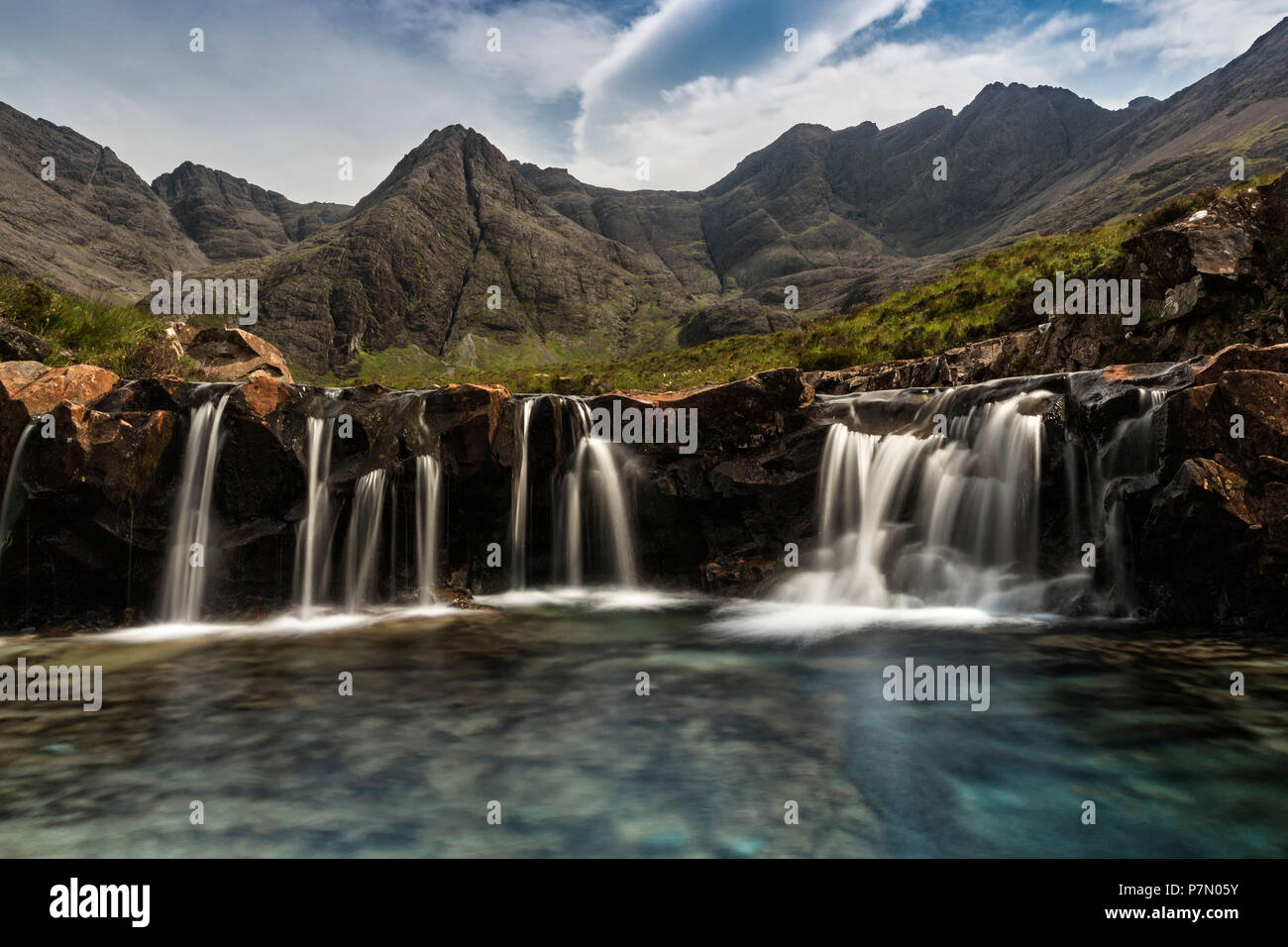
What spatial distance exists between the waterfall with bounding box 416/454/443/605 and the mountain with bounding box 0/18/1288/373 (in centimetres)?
8743

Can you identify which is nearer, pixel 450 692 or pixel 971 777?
pixel 971 777

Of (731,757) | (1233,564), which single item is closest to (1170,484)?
(1233,564)

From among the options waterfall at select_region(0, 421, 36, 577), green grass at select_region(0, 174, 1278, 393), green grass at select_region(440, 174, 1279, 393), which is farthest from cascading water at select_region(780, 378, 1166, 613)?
waterfall at select_region(0, 421, 36, 577)

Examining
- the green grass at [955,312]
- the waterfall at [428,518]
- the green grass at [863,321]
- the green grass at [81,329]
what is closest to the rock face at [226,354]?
the green grass at [863,321]

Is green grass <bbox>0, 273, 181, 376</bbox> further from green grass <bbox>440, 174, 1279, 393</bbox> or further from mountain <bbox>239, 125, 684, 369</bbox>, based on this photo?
mountain <bbox>239, 125, 684, 369</bbox>

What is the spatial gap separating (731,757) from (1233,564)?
10628 mm

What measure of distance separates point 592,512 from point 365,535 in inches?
234

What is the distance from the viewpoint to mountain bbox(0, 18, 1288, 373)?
362ft

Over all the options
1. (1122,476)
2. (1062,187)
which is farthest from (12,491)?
(1062,187)

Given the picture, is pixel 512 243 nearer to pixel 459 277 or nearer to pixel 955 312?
pixel 459 277

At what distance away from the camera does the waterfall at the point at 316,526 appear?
16422 millimetres

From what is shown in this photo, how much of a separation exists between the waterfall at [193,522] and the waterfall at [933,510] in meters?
14.2
